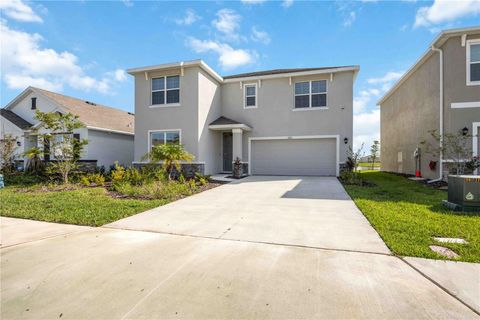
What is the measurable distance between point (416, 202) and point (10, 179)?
17831mm

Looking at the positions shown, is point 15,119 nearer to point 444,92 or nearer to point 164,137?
point 164,137

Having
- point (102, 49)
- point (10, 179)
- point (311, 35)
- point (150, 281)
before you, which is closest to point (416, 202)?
point (150, 281)

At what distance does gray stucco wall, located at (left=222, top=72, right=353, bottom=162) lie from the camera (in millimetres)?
13352

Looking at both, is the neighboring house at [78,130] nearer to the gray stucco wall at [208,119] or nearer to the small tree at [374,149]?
the gray stucco wall at [208,119]

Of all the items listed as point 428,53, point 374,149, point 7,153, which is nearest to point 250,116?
→ point 428,53

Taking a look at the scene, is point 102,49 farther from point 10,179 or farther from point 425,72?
point 425,72

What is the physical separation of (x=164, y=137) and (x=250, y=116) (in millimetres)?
5166

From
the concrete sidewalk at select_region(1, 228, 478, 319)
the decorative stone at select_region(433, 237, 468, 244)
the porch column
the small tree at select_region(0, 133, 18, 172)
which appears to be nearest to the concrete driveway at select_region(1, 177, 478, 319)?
the concrete sidewalk at select_region(1, 228, 478, 319)

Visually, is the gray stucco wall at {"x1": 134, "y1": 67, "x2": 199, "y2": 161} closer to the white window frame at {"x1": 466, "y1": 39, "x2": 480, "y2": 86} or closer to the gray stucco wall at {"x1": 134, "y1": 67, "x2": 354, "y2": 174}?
the gray stucco wall at {"x1": 134, "y1": 67, "x2": 354, "y2": 174}

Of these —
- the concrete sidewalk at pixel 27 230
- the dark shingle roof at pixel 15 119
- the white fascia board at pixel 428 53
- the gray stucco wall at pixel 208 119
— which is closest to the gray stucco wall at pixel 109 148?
the dark shingle roof at pixel 15 119

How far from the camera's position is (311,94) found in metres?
13.9

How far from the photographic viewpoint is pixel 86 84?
15.7 metres

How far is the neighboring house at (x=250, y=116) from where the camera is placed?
13.0 metres

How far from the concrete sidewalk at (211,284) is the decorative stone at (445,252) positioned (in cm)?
73
